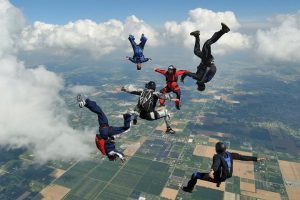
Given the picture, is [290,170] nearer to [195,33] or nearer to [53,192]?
[53,192]

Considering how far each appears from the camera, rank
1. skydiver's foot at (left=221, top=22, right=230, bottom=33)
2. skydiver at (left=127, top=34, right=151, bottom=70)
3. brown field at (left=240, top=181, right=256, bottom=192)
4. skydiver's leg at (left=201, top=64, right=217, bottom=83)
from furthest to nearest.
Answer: brown field at (left=240, top=181, right=256, bottom=192) → skydiver at (left=127, top=34, right=151, bottom=70) → skydiver's leg at (left=201, top=64, right=217, bottom=83) → skydiver's foot at (left=221, top=22, right=230, bottom=33)

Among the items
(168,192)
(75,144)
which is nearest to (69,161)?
(75,144)

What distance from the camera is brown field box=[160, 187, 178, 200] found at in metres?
115

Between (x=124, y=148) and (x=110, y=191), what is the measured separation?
Result: 45.2 meters

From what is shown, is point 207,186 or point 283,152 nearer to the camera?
point 207,186

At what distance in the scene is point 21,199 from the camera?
12975 cm

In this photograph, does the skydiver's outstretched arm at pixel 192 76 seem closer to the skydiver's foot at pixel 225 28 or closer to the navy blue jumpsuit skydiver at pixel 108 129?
the skydiver's foot at pixel 225 28

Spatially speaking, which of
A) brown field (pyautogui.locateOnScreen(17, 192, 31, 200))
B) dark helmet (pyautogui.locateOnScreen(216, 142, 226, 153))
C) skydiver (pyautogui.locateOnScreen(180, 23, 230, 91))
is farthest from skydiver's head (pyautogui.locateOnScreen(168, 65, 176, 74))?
brown field (pyautogui.locateOnScreen(17, 192, 31, 200))

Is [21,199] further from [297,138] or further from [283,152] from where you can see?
[297,138]

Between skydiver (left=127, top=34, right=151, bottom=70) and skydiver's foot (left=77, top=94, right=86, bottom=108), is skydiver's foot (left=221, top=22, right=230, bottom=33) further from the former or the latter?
skydiver's foot (left=77, top=94, right=86, bottom=108)

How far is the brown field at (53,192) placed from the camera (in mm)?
123800

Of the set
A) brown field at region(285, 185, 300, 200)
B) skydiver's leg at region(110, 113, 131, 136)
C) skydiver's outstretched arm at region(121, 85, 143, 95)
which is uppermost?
skydiver's outstretched arm at region(121, 85, 143, 95)

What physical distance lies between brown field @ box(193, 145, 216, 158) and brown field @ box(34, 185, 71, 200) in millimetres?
71795

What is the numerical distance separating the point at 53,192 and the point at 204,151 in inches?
3233
